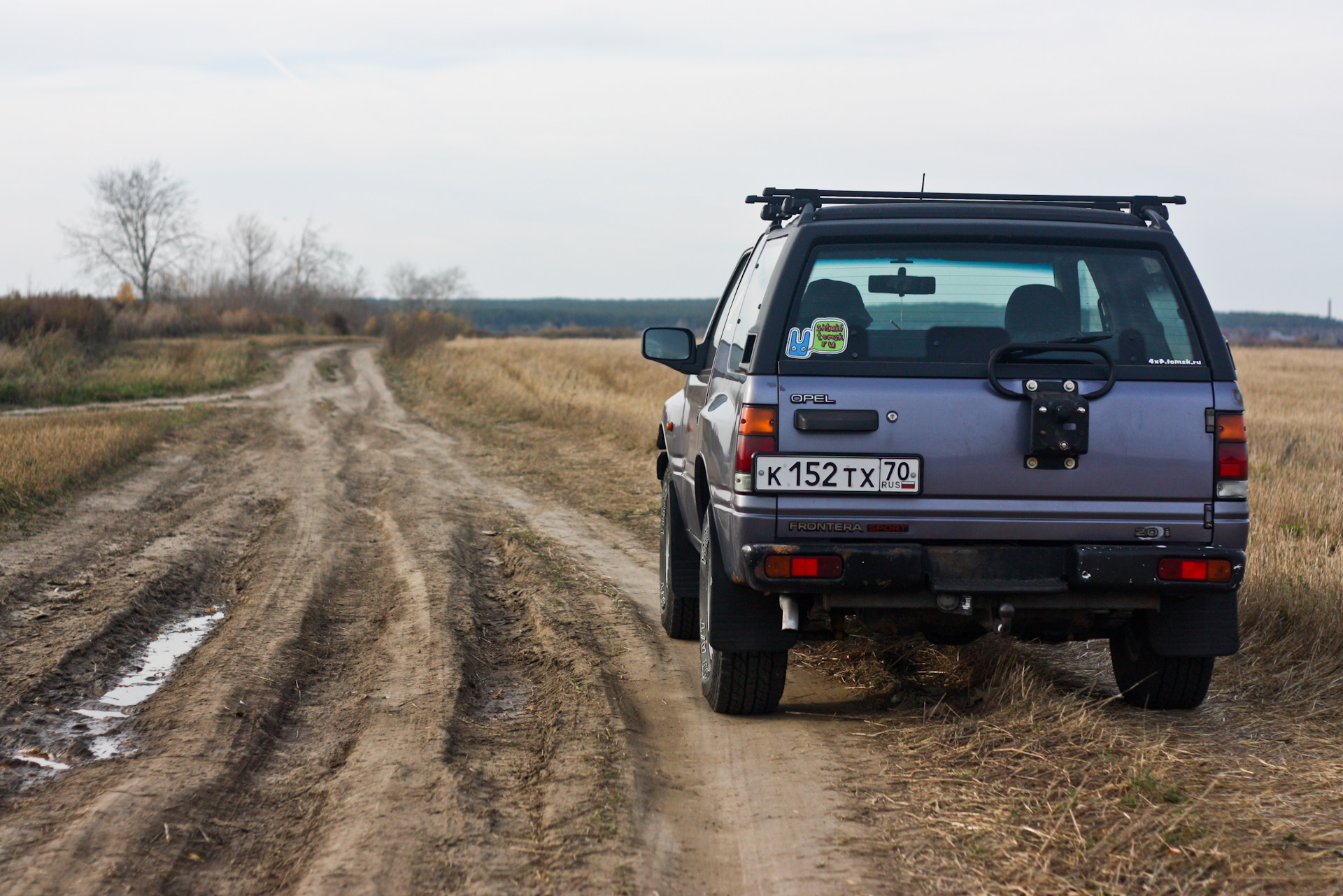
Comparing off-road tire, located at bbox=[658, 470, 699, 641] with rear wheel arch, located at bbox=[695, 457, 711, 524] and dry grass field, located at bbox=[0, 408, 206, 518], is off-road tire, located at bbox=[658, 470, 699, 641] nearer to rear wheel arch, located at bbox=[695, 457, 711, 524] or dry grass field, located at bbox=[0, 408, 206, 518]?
rear wheel arch, located at bbox=[695, 457, 711, 524]

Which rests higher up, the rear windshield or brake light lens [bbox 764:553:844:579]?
the rear windshield

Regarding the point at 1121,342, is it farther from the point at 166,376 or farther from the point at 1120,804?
the point at 166,376

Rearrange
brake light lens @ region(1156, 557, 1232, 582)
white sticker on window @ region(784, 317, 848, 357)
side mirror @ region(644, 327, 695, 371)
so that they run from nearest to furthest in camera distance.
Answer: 1. brake light lens @ region(1156, 557, 1232, 582)
2. white sticker on window @ region(784, 317, 848, 357)
3. side mirror @ region(644, 327, 695, 371)

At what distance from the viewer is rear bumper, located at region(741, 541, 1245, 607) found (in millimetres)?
4008

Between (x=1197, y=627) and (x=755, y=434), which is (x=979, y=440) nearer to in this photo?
(x=755, y=434)

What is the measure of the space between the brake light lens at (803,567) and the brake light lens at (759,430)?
333mm

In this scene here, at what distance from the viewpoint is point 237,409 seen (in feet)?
69.7

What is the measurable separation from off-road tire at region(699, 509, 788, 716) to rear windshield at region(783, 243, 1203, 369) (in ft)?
3.22

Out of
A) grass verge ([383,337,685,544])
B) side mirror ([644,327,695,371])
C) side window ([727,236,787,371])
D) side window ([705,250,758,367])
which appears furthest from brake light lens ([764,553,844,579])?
grass verge ([383,337,685,544])

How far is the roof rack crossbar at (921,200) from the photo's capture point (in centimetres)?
479

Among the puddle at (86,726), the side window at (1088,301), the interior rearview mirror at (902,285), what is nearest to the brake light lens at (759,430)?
the interior rearview mirror at (902,285)

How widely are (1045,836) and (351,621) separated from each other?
4267 mm

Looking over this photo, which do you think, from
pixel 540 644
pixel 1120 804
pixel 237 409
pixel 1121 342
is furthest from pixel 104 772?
pixel 237 409

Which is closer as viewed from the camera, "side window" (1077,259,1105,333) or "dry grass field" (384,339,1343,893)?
"dry grass field" (384,339,1343,893)
